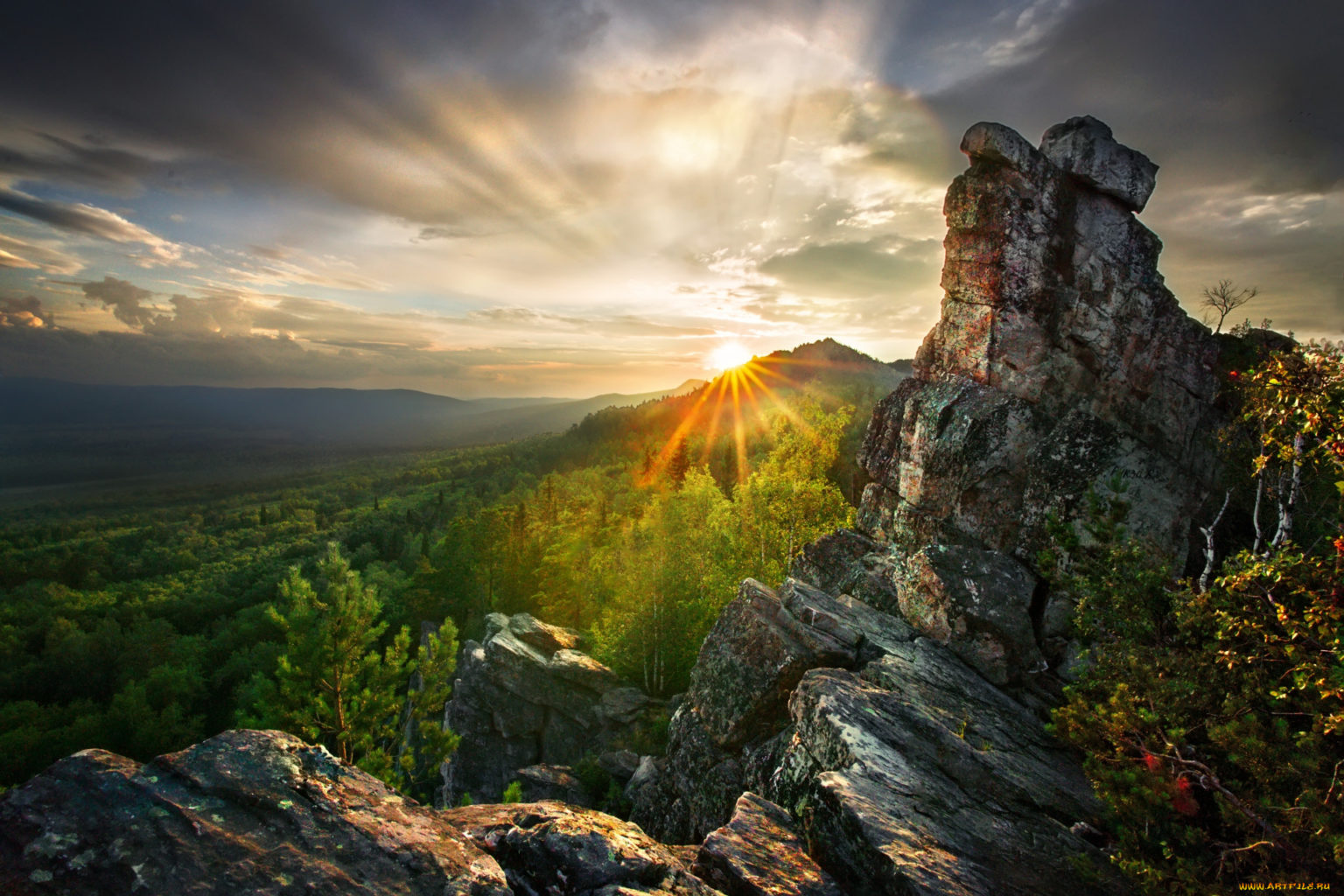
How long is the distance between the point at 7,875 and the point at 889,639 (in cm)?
1735

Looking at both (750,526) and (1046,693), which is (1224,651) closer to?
(1046,693)

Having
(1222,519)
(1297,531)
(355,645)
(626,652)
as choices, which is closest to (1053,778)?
(1222,519)

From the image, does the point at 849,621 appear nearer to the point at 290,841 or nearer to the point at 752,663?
the point at 752,663

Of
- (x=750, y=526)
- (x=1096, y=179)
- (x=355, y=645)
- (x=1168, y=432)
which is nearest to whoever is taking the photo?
(x=355, y=645)

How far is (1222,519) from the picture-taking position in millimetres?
16875

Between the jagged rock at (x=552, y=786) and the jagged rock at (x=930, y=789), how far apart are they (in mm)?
14076

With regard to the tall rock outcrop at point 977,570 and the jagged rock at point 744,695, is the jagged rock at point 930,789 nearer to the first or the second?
the tall rock outcrop at point 977,570

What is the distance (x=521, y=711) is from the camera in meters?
30.8

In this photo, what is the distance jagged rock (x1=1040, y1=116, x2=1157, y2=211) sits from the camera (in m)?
20.6

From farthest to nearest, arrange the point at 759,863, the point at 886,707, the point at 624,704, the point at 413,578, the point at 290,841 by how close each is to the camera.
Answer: the point at 413,578 < the point at 624,704 < the point at 886,707 < the point at 759,863 < the point at 290,841

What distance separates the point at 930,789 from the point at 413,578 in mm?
60029

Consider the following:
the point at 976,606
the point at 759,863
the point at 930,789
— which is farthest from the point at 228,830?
the point at 976,606

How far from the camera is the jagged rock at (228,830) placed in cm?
498

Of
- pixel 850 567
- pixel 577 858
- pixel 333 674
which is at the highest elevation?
pixel 850 567
